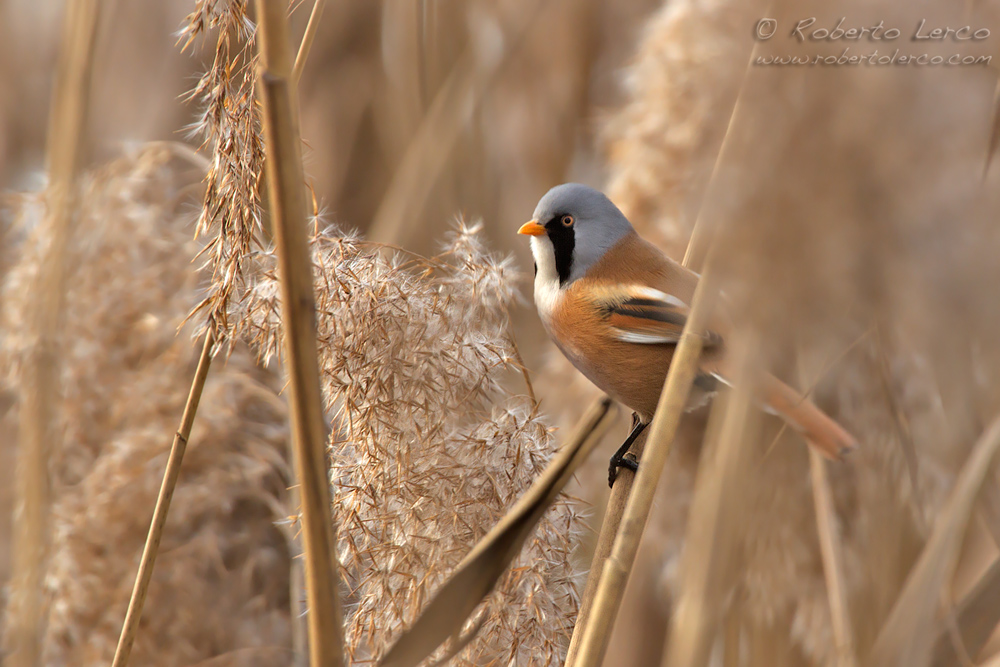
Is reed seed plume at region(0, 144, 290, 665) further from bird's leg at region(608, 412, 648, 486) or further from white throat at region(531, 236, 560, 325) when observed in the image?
bird's leg at region(608, 412, 648, 486)

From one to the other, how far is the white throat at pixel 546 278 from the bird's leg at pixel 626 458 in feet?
1.02

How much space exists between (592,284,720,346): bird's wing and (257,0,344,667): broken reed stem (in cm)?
95

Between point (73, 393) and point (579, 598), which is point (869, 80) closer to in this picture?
point (579, 598)

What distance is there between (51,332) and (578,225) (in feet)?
3.40

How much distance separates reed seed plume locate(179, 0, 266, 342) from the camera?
95 cm

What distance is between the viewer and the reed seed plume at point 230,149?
0.95 m

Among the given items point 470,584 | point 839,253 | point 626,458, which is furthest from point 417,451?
point 839,253

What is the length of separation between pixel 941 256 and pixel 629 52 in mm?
1933

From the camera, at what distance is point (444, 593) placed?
0.74 metres

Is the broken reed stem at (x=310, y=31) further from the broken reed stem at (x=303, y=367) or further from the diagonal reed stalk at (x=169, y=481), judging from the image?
the broken reed stem at (x=303, y=367)

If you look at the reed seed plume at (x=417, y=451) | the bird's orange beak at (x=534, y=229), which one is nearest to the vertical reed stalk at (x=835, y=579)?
the reed seed plume at (x=417, y=451)

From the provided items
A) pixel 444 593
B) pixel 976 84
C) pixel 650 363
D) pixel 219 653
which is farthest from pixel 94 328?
pixel 976 84

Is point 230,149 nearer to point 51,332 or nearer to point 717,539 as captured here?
point 51,332

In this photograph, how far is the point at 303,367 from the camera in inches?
26.7
